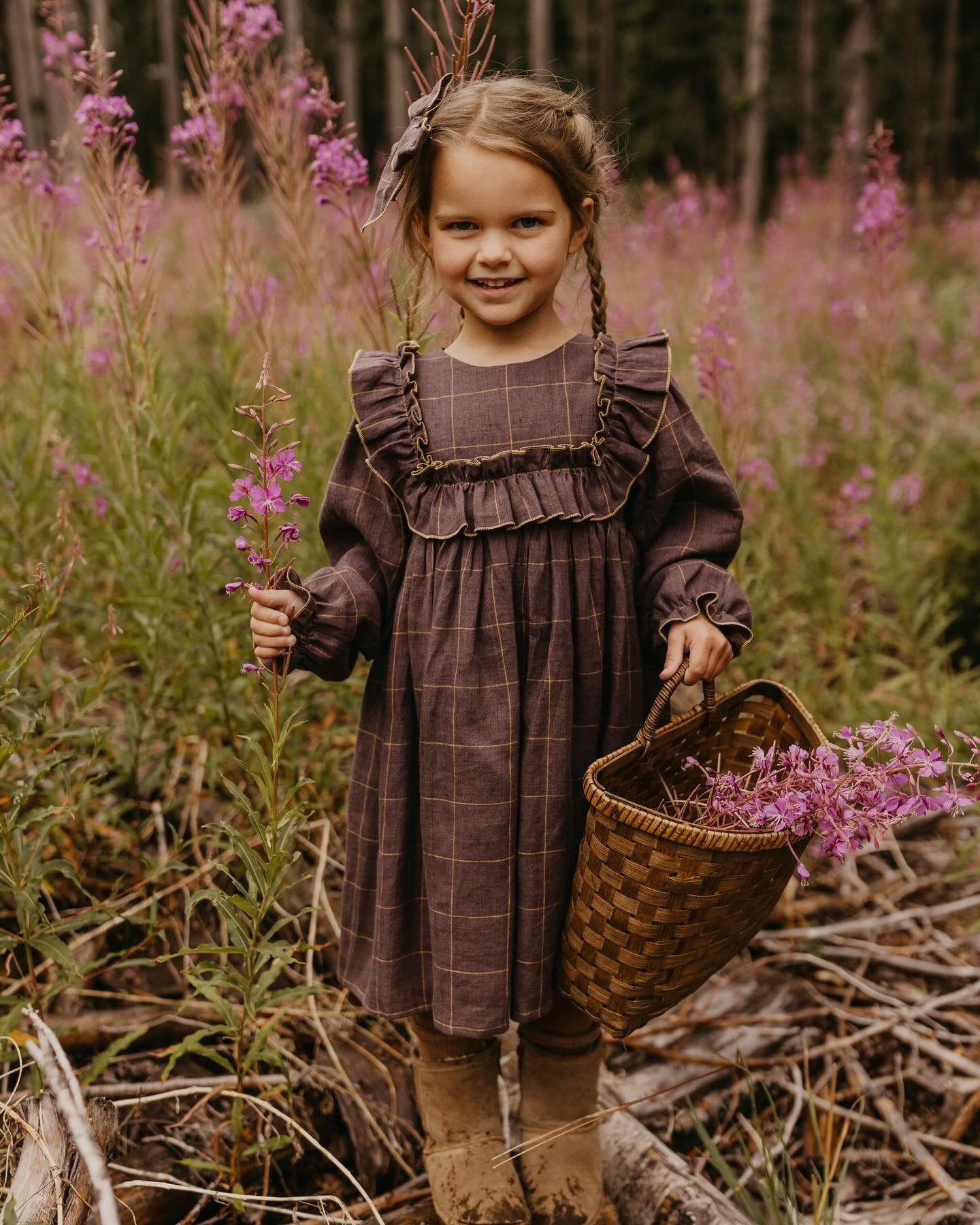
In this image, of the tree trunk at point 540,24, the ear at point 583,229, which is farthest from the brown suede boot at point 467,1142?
the tree trunk at point 540,24

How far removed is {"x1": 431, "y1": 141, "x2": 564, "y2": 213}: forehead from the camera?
68.4 inches

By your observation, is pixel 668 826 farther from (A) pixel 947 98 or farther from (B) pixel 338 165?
(A) pixel 947 98

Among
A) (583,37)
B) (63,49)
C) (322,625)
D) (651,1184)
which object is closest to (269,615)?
(322,625)

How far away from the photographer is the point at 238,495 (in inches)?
60.2

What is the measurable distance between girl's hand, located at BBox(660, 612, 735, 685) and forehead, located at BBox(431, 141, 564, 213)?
2.54 ft

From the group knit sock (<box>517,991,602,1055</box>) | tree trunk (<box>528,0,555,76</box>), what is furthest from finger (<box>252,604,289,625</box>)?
tree trunk (<box>528,0,555,76</box>)

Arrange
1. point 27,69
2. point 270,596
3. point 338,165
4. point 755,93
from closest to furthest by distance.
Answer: point 270,596 < point 338,165 < point 755,93 < point 27,69

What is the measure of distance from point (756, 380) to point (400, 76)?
49.1ft

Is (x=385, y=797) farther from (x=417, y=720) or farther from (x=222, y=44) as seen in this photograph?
(x=222, y=44)

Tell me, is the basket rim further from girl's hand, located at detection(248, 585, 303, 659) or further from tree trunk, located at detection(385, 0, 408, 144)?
tree trunk, located at detection(385, 0, 408, 144)

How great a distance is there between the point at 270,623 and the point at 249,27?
198cm

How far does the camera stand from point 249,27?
2793 mm

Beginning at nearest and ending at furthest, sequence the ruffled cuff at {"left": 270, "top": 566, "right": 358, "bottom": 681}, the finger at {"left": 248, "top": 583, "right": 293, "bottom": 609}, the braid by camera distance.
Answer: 1. the finger at {"left": 248, "top": 583, "right": 293, "bottom": 609}
2. the ruffled cuff at {"left": 270, "top": 566, "right": 358, "bottom": 681}
3. the braid

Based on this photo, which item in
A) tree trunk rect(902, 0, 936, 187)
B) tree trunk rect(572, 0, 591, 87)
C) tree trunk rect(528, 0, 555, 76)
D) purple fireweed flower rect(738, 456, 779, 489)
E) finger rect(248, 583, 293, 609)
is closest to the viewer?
finger rect(248, 583, 293, 609)
